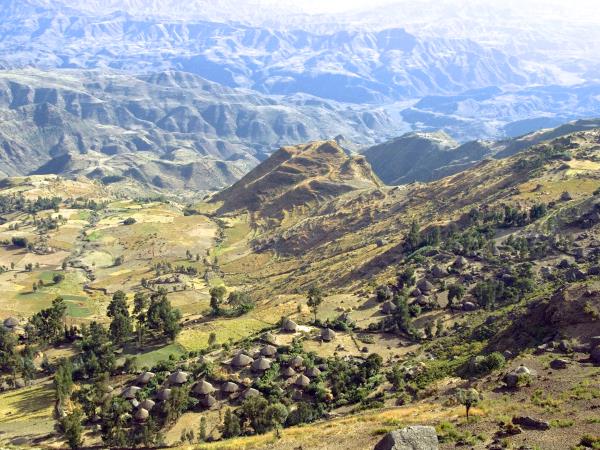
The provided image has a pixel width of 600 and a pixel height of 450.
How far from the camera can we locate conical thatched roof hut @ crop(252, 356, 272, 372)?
75.8 metres

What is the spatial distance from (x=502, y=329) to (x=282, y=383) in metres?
30.8

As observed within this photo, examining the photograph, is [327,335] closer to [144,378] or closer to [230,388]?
[230,388]

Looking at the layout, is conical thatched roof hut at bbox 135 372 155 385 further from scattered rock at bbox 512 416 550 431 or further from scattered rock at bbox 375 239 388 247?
scattered rock at bbox 375 239 388 247

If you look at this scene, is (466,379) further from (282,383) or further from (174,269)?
(174,269)

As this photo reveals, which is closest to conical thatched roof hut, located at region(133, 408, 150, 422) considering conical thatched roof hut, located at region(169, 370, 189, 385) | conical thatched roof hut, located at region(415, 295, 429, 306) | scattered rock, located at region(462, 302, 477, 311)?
conical thatched roof hut, located at region(169, 370, 189, 385)

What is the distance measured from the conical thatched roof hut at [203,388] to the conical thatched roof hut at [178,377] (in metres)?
2.83

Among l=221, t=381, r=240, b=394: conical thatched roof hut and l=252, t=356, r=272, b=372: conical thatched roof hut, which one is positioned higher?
l=252, t=356, r=272, b=372: conical thatched roof hut

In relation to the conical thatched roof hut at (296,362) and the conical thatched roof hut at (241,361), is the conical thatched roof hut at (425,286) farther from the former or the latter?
the conical thatched roof hut at (241,361)

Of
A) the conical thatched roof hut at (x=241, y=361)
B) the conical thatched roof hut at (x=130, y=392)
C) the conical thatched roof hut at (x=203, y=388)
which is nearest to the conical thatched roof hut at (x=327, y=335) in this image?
the conical thatched roof hut at (x=241, y=361)

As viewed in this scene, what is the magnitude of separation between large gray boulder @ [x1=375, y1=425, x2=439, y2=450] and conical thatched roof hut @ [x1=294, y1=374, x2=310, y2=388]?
3358 centimetres

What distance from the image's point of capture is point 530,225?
11838 centimetres

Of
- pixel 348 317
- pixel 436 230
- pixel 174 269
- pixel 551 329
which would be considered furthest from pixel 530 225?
pixel 174 269

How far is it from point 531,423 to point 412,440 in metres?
10.6

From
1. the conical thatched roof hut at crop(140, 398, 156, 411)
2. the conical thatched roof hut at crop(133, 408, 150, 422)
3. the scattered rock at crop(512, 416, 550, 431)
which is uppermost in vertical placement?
the scattered rock at crop(512, 416, 550, 431)
